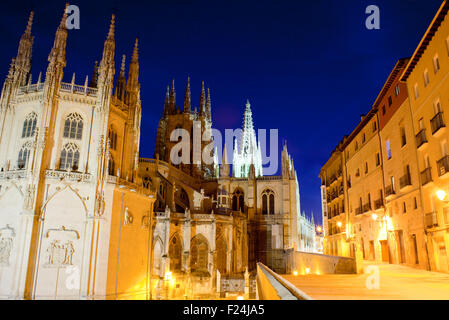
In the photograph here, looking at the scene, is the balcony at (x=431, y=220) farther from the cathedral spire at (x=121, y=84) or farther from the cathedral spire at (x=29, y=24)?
the cathedral spire at (x=29, y=24)

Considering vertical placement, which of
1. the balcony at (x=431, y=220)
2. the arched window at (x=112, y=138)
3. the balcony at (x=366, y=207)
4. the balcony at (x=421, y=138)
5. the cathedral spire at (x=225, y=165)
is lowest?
the balcony at (x=431, y=220)

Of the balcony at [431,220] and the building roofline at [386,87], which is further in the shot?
the building roofline at [386,87]

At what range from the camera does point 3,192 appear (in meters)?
26.5

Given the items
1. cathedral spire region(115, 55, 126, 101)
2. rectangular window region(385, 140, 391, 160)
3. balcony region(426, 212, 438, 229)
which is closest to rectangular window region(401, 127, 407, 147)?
rectangular window region(385, 140, 391, 160)

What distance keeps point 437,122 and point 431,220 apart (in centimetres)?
558

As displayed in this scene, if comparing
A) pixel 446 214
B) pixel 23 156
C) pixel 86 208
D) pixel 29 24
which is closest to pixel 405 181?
pixel 446 214

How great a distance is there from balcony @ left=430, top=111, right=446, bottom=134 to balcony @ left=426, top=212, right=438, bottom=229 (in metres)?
4.69

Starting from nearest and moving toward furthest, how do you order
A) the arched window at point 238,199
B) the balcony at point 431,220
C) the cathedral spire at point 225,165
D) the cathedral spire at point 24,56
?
the balcony at point 431,220 → the cathedral spire at point 24,56 → the cathedral spire at point 225,165 → the arched window at point 238,199

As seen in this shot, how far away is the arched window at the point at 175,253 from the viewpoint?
38059 millimetres

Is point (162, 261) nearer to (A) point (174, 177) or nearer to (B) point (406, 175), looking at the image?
(A) point (174, 177)

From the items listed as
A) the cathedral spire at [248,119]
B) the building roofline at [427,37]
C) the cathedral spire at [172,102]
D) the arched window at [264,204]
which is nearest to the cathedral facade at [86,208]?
the arched window at [264,204]

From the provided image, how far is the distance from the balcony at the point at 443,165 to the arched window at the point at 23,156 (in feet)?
97.4

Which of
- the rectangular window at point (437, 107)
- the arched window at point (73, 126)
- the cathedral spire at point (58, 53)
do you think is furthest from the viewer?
the arched window at point (73, 126)

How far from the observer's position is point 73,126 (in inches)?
1153
